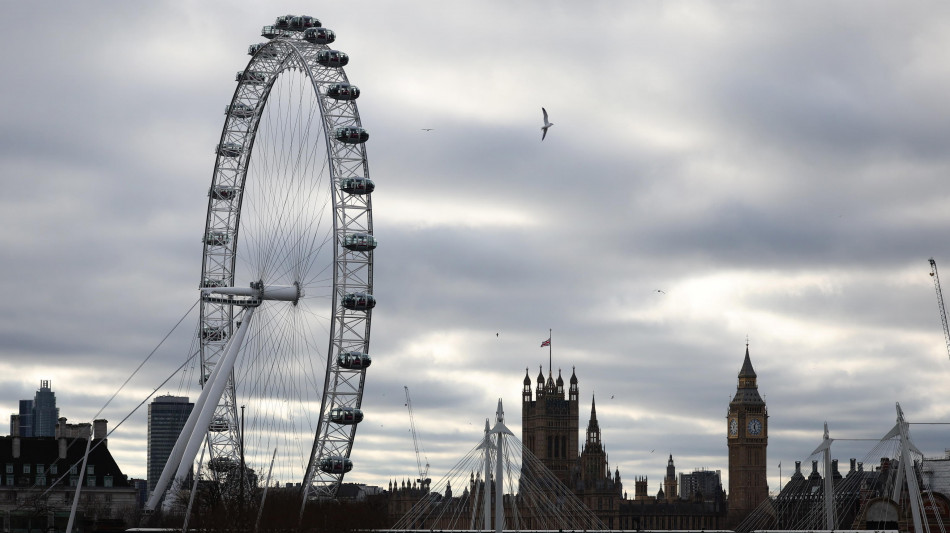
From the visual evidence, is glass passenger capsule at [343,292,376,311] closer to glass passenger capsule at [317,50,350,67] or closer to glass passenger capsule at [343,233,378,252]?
glass passenger capsule at [343,233,378,252]

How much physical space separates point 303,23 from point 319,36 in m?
3.42

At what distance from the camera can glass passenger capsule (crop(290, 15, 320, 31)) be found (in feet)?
337

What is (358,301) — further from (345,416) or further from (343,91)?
(343,91)

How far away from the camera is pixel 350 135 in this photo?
9812 centimetres

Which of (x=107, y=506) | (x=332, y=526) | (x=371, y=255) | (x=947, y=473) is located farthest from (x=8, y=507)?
(x=947, y=473)

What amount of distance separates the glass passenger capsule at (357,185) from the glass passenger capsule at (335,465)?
16826mm

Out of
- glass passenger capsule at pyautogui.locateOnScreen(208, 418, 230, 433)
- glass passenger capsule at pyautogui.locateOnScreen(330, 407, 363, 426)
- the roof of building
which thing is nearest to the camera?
glass passenger capsule at pyautogui.locateOnScreen(330, 407, 363, 426)

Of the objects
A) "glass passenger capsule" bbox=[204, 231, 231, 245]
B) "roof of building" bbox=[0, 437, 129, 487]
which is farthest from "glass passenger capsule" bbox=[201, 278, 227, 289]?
"roof of building" bbox=[0, 437, 129, 487]

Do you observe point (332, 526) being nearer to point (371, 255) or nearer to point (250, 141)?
point (371, 255)

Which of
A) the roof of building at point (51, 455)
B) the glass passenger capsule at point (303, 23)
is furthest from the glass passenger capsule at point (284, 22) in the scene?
the roof of building at point (51, 455)

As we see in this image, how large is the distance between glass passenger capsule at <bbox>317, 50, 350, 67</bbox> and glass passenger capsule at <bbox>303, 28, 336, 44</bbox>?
155 centimetres

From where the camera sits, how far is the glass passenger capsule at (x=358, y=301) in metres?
97.6

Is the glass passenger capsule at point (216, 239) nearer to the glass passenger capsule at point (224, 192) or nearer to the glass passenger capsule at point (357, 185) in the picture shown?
the glass passenger capsule at point (224, 192)

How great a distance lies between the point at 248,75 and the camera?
106 meters
